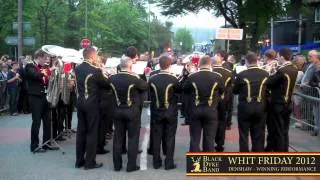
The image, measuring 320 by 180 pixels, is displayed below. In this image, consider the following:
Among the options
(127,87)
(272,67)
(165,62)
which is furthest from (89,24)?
(127,87)

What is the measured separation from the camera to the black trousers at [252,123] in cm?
1009

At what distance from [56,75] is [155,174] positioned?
346 centimetres

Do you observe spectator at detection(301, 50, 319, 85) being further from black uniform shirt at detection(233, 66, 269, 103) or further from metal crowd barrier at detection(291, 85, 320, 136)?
black uniform shirt at detection(233, 66, 269, 103)

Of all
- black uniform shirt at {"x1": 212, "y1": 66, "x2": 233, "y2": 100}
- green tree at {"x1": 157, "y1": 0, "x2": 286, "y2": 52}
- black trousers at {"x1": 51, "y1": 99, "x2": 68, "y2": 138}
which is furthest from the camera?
green tree at {"x1": 157, "y1": 0, "x2": 286, "y2": 52}

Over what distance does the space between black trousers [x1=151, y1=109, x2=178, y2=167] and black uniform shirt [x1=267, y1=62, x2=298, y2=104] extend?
194 cm

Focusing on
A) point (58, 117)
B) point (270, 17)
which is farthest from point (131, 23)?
point (58, 117)

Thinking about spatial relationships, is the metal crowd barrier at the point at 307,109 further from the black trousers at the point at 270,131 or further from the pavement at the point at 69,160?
the black trousers at the point at 270,131

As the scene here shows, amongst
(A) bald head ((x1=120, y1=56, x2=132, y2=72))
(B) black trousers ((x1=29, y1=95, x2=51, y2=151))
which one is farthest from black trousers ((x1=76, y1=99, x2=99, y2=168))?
(B) black trousers ((x1=29, y1=95, x2=51, y2=151))

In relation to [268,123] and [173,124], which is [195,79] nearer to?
[173,124]

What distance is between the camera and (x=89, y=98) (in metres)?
9.97

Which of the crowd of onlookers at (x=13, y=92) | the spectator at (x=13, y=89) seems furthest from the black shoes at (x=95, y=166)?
the spectator at (x=13, y=89)

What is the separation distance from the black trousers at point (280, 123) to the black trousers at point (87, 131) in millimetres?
3342

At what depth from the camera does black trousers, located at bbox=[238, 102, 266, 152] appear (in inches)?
397

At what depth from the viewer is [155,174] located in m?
9.51
